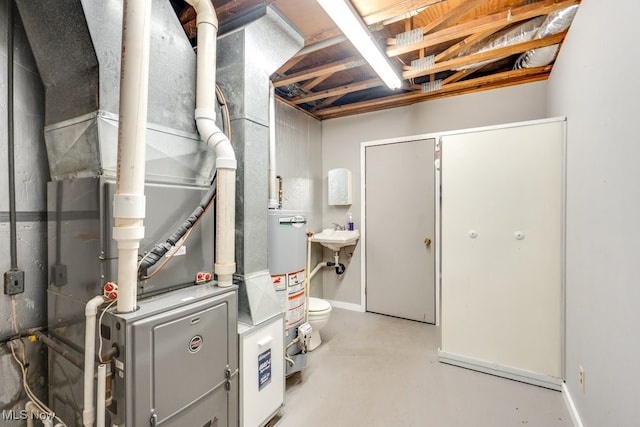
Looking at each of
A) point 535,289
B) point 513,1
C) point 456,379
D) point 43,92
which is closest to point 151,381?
point 43,92

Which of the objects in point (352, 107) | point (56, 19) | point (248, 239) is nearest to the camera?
point (56, 19)

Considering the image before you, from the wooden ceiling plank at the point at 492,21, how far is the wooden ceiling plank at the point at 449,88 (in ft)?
2.46

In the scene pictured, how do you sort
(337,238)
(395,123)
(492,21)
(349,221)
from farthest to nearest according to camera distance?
(349,221), (395,123), (337,238), (492,21)

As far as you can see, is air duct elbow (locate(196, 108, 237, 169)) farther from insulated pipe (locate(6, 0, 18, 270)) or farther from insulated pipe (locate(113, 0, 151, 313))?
insulated pipe (locate(6, 0, 18, 270))

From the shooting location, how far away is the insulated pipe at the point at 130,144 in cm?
113

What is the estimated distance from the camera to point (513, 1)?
2.11 metres

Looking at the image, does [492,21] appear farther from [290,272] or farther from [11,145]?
[11,145]

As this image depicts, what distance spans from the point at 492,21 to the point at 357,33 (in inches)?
39.7

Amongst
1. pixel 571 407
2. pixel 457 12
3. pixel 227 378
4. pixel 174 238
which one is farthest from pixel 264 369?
pixel 457 12

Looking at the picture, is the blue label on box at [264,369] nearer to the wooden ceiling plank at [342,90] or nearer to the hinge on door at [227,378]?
the hinge on door at [227,378]

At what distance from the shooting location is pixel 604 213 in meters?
1.40

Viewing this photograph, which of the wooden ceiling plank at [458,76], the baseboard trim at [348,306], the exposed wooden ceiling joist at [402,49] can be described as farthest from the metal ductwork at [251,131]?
the baseboard trim at [348,306]

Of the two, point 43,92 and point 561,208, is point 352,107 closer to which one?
point 561,208

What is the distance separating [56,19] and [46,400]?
6.57 feet
